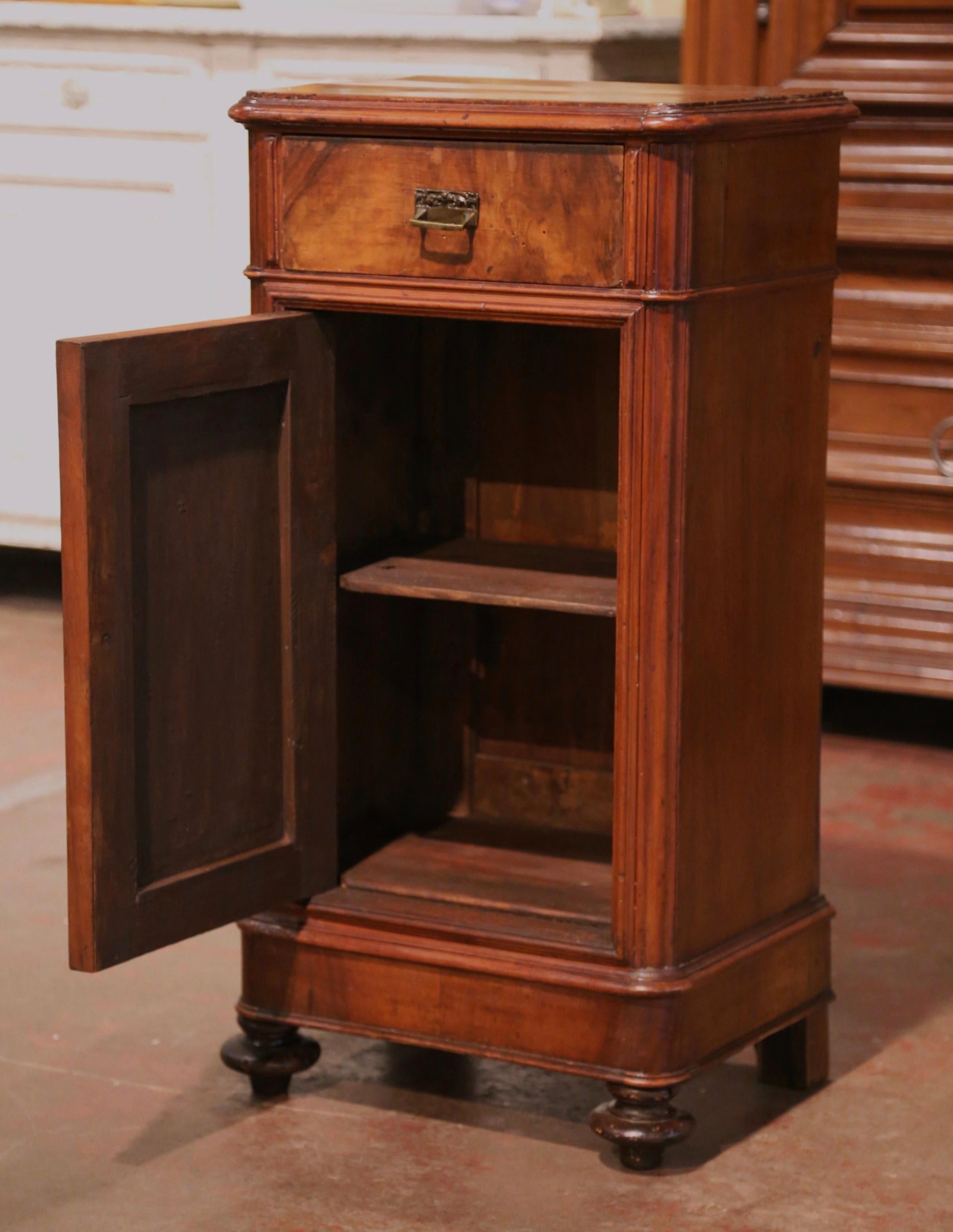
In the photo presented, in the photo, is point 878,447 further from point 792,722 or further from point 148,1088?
point 148,1088

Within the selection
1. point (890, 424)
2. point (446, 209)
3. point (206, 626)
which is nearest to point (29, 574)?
point (890, 424)

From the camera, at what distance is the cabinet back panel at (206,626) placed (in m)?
1.88

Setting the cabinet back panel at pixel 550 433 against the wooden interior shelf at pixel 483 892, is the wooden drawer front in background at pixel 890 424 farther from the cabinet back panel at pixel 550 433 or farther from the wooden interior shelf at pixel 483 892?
the wooden interior shelf at pixel 483 892

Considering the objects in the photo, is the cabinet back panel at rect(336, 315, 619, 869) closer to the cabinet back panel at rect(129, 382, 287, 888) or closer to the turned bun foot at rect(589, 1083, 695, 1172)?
the cabinet back panel at rect(129, 382, 287, 888)

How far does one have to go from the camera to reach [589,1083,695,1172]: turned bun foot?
201cm

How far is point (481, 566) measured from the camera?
2.24 metres

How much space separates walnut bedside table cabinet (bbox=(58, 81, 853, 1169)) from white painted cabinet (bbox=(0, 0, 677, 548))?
1.52 m

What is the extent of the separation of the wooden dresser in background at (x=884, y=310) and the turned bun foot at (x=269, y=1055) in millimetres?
1585

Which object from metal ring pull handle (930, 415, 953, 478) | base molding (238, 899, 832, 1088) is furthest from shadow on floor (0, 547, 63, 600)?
base molding (238, 899, 832, 1088)

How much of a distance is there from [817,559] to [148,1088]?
0.93 meters

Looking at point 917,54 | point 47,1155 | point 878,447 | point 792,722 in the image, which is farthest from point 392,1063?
point 917,54

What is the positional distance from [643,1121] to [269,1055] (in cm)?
44

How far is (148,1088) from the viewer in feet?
7.36

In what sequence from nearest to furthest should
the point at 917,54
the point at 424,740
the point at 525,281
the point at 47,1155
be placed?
the point at 525,281, the point at 47,1155, the point at 424,740, the point at 917,54
